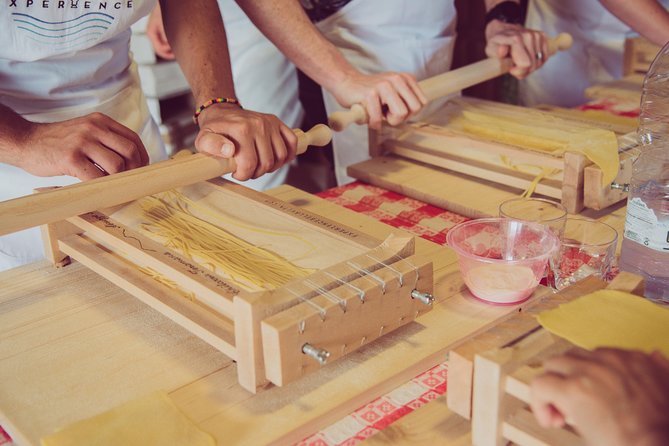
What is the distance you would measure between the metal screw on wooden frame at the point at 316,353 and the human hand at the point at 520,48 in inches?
63.1

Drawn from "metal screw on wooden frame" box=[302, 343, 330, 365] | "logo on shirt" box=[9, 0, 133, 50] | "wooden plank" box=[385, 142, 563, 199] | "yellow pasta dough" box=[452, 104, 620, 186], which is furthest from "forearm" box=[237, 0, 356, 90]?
"metal screw on wooden frame" box=[302, 343, 330, 365]

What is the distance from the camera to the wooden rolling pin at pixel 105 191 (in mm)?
1216

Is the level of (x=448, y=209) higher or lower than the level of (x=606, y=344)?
lower

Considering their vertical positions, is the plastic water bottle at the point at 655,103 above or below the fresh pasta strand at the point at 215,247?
above

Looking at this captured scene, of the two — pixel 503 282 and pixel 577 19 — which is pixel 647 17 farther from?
pixel 503 282

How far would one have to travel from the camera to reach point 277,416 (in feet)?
3.49

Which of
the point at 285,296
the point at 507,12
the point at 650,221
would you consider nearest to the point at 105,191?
the point at 285,296

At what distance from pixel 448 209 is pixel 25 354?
1.01 m

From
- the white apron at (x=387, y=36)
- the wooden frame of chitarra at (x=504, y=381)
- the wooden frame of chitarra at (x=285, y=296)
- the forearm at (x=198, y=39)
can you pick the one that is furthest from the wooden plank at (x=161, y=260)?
the white apron at (x=387, y=36)

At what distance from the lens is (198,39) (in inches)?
75.6

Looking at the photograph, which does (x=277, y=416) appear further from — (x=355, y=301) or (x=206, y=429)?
(x=355, y=301)

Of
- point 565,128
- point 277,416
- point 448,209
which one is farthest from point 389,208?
point 277,416

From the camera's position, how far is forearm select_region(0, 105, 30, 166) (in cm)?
149

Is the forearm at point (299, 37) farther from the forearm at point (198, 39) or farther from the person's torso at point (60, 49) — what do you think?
the person's torso at point (60, 49)
